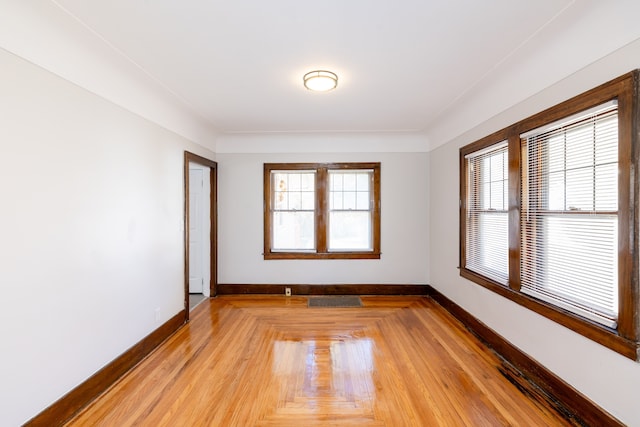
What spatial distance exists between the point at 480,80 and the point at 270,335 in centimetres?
338

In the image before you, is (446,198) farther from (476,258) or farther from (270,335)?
(270,335)

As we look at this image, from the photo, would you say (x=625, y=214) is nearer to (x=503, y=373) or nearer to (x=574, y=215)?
(x=574, y=215)

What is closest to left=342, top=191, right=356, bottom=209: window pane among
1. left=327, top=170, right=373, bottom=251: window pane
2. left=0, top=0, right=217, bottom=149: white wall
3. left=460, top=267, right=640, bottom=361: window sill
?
left=327, top=170, right=373, bottom=251: window pane

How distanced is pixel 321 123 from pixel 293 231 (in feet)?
6.01

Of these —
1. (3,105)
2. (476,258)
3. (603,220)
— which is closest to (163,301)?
(3,105)

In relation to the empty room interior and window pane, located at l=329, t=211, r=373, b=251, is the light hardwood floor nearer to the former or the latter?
the empty room interior

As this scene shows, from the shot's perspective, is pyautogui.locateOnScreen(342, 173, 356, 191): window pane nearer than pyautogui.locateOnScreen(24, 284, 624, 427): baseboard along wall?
No

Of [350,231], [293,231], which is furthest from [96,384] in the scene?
[350,231]

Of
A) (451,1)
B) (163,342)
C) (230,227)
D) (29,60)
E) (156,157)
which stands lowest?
(163,342)

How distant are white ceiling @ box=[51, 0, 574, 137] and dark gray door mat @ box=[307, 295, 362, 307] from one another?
109 inches

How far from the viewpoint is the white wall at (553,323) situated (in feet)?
5.66

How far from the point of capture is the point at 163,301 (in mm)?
3291

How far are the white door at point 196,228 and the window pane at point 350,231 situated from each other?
210 cm

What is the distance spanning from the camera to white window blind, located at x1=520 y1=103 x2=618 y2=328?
6.14 feet
